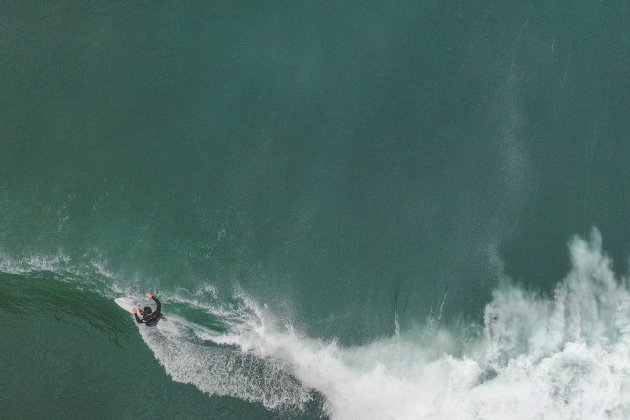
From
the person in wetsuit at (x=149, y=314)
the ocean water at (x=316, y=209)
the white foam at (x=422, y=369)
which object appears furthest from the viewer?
the ocean water at (x=316, y=209)

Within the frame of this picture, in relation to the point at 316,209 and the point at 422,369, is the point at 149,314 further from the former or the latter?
the point at 422,369

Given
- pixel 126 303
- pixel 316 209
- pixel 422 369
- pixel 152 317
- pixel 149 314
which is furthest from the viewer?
pixel 316 209

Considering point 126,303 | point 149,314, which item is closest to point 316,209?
point 149,314

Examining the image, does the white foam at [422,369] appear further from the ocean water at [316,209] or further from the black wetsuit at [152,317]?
the black wetsuit at [152,317]

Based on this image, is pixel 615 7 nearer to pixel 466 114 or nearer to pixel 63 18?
pixel 466 114

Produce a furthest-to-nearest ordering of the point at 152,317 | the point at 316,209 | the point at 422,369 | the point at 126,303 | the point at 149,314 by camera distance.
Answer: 1. the point at 316,209
2. the point at 422,369
3. the point at 126,303
4. the point at 152,317
5. the point at 149,314

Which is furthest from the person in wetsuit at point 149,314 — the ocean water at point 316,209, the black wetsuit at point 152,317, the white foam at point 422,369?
the white foam at point 422,369

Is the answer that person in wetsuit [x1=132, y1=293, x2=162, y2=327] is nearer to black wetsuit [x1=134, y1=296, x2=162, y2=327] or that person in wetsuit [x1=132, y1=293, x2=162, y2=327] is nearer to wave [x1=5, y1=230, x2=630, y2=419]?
black wetsuit [x1=134, y1=296, x2=162, y2=327]
